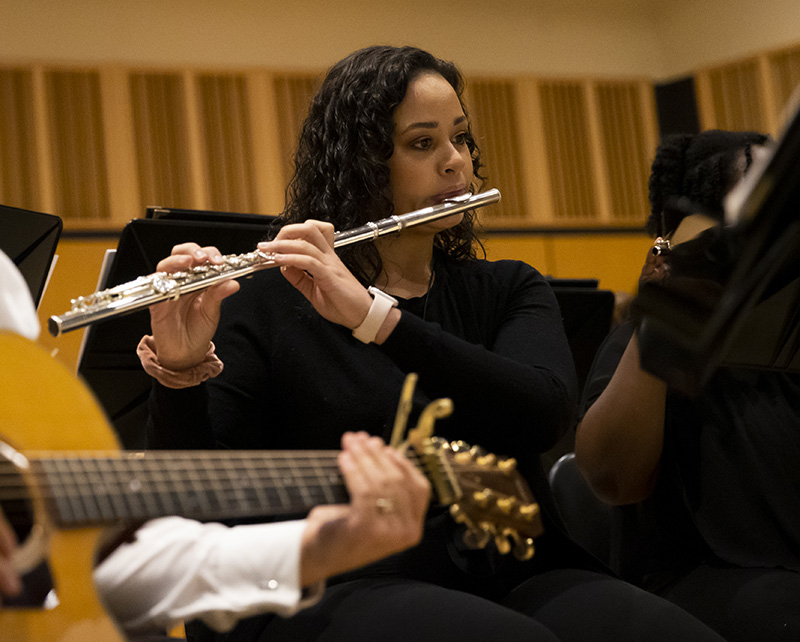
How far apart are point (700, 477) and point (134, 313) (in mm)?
1193

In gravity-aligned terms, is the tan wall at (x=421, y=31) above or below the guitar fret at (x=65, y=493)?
above

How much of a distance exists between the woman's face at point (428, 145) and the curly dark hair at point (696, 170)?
480mm

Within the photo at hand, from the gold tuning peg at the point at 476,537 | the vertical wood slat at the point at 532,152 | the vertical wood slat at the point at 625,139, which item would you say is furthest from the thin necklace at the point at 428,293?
the vertical wood slat at the point at 625,139

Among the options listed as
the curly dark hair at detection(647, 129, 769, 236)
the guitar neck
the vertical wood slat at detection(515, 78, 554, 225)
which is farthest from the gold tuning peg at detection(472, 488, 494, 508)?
the vertical wood slat at detection(515, 78, 554, 225)

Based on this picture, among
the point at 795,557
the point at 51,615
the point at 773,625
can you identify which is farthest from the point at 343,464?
the point at 795,557

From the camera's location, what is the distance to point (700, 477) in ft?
5.23

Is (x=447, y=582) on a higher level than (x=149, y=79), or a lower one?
lower

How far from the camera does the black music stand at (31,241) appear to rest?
1.78 metres

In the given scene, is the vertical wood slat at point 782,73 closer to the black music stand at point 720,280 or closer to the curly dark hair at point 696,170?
the curly dark hair at point 696,170

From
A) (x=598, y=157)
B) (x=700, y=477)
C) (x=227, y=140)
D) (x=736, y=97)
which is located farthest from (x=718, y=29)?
(x=700, y=477)

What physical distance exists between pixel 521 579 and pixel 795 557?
49cm

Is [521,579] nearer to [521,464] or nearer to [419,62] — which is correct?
[521,464]

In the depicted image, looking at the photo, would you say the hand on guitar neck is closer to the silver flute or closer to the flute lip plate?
the silver flute

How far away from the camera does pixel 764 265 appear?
939 mm
